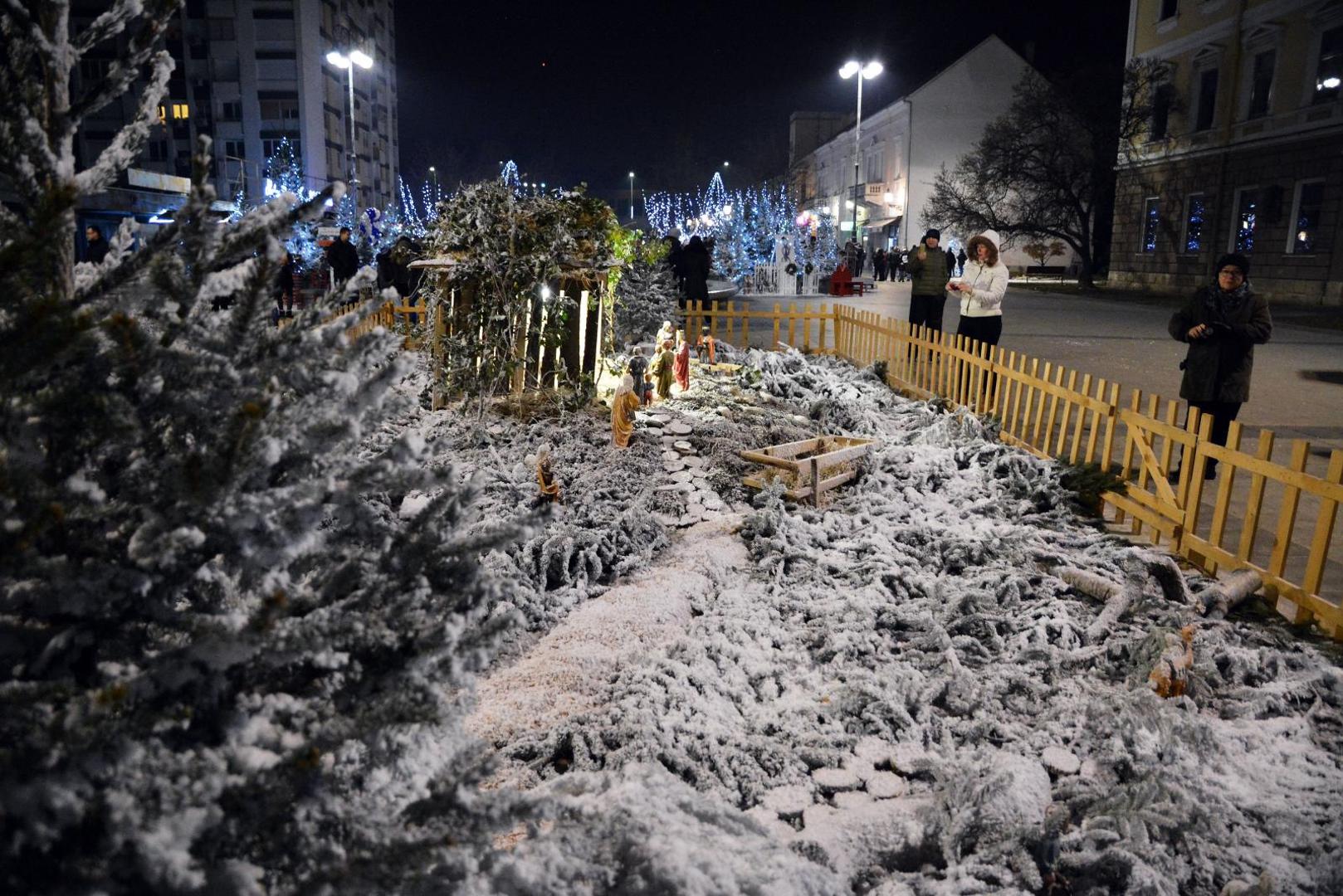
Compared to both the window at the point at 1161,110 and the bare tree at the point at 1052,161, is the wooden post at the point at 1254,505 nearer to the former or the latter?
the bare tree at the point at 1052,161

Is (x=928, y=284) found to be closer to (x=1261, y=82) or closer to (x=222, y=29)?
(x=1261, y=82)

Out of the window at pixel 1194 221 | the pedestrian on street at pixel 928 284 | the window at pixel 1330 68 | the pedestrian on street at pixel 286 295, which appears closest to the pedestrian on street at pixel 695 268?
the pedestrian on street at pixel 928 284

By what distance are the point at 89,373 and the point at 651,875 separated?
149 centimetres

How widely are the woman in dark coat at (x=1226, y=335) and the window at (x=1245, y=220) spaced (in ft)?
81.7

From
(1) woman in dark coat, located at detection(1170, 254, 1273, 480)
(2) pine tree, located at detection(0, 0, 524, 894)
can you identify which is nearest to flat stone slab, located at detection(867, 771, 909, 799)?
(2) pine tree, located at detection(0, 0, 524, 894)

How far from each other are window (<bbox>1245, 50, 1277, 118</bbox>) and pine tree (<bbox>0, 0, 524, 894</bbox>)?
32.7 m

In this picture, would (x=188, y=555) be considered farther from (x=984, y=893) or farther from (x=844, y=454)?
(x=844, y=454)

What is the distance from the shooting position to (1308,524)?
5.73 m

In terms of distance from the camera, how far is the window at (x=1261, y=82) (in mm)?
27016

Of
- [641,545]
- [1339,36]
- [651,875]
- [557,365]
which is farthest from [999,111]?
[651,875]

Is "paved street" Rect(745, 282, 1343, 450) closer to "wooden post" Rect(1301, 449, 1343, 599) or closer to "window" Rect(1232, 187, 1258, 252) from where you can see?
"wooden post" Rect(1301, 449, 1343, 599)

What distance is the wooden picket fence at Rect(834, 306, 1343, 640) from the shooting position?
445cm

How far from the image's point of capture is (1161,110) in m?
31.9

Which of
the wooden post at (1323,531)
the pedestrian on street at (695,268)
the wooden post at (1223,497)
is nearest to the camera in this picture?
the wooden post at (1323,531)
